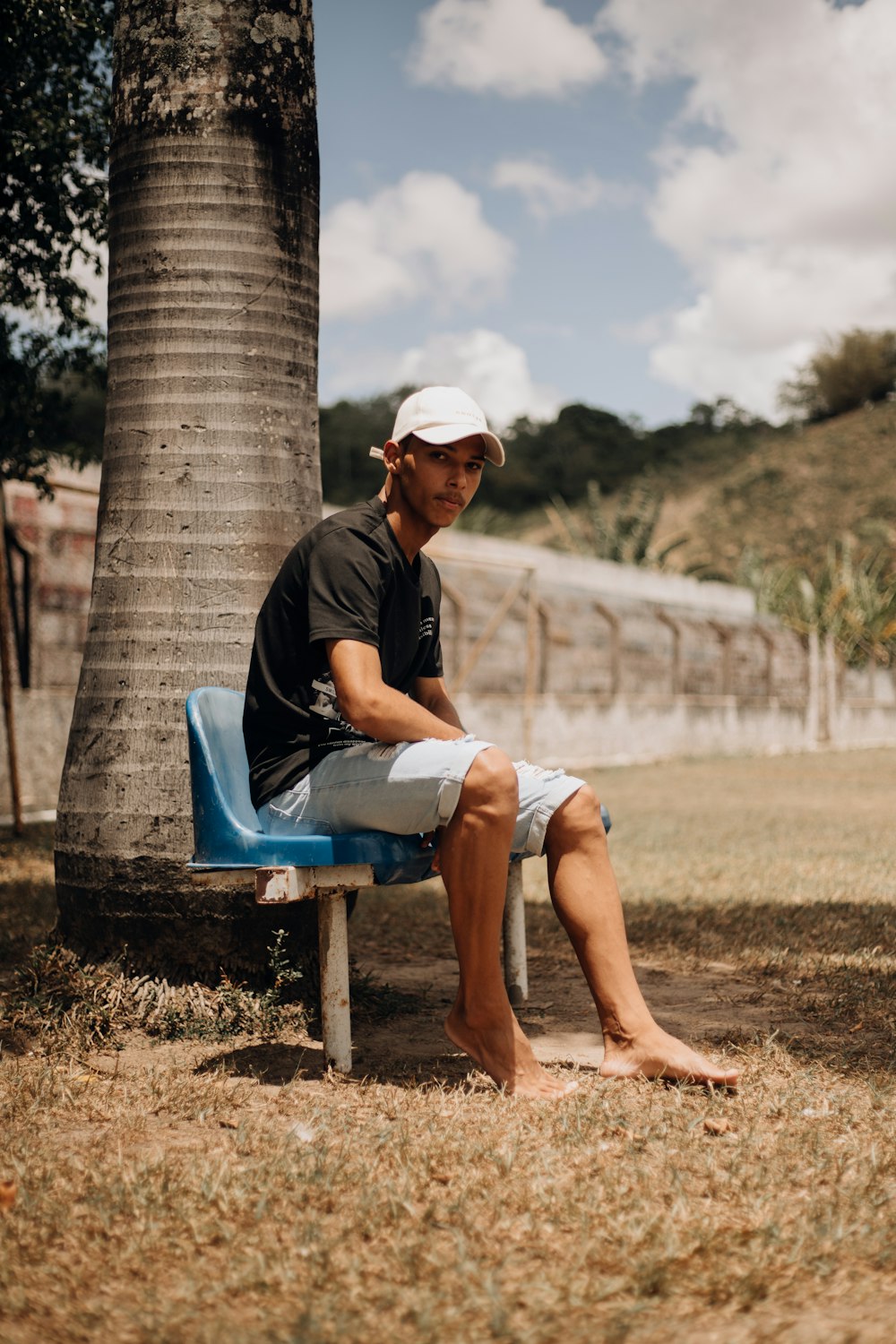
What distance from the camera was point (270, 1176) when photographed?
2932 millimetres

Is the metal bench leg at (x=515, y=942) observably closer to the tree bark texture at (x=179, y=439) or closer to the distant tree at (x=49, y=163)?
the tree bark texture at (x=179, y=439)

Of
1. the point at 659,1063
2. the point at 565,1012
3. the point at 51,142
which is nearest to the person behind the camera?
the point at 659,1063

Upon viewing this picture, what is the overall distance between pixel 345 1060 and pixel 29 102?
5.35 metres

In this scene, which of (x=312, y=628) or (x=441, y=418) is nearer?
(x=312, y=628)

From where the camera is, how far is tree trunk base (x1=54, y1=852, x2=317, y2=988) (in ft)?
14.0

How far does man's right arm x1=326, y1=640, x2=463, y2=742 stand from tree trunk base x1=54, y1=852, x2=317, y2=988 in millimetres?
955

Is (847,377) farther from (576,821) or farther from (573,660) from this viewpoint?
(576,821)

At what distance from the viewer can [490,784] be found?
3.54 m

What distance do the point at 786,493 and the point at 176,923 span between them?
60288mm

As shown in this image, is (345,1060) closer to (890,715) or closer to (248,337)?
(248,337)

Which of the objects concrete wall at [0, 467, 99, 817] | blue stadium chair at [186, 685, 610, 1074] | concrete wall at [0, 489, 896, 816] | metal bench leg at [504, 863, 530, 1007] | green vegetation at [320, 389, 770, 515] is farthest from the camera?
green vegetation at [320, 389, 770, 515]

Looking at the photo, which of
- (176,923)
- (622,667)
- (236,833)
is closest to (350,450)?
(622,667)

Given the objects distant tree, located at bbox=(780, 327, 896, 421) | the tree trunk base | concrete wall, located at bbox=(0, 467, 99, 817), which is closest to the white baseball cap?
the tree trunk base

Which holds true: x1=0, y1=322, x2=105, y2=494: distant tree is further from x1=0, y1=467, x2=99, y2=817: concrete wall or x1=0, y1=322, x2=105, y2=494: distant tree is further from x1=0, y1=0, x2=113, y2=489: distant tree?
x1=0, y1=467, x2=99, y2=817: concrete wall
